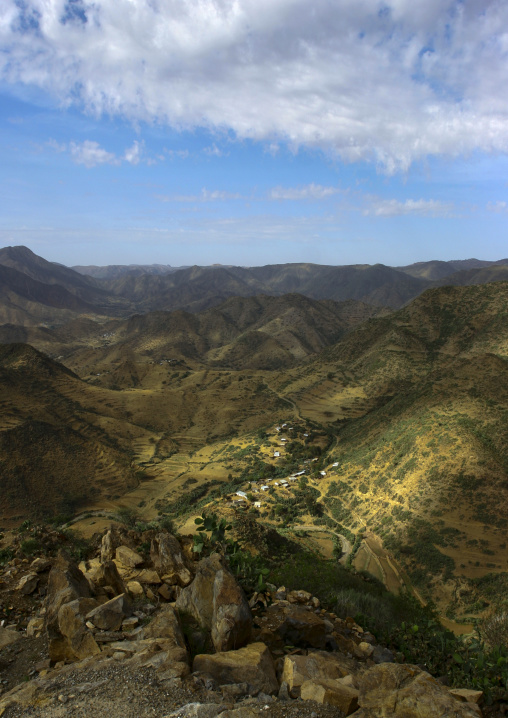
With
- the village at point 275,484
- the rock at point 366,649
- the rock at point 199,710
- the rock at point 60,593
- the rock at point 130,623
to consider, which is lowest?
the village at point 275,484

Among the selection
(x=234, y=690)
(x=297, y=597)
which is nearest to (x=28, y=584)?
(x=234, y=690)

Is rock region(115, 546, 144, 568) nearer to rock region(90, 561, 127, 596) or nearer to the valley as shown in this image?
rock region(90, 561, 127, 596)

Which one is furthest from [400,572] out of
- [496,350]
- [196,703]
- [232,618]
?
[496,350]

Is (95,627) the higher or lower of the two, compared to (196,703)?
lower

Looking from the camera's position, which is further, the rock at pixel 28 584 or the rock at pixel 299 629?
the rock at pixel 28 584

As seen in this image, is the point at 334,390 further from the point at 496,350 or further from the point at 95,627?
the point at 95,627

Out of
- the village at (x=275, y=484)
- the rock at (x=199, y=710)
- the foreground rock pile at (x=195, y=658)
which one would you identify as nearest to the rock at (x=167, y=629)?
the foreground rock pile at (x=195, y=658)

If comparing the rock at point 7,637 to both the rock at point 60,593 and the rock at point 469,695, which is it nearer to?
the rock at point 60,593
